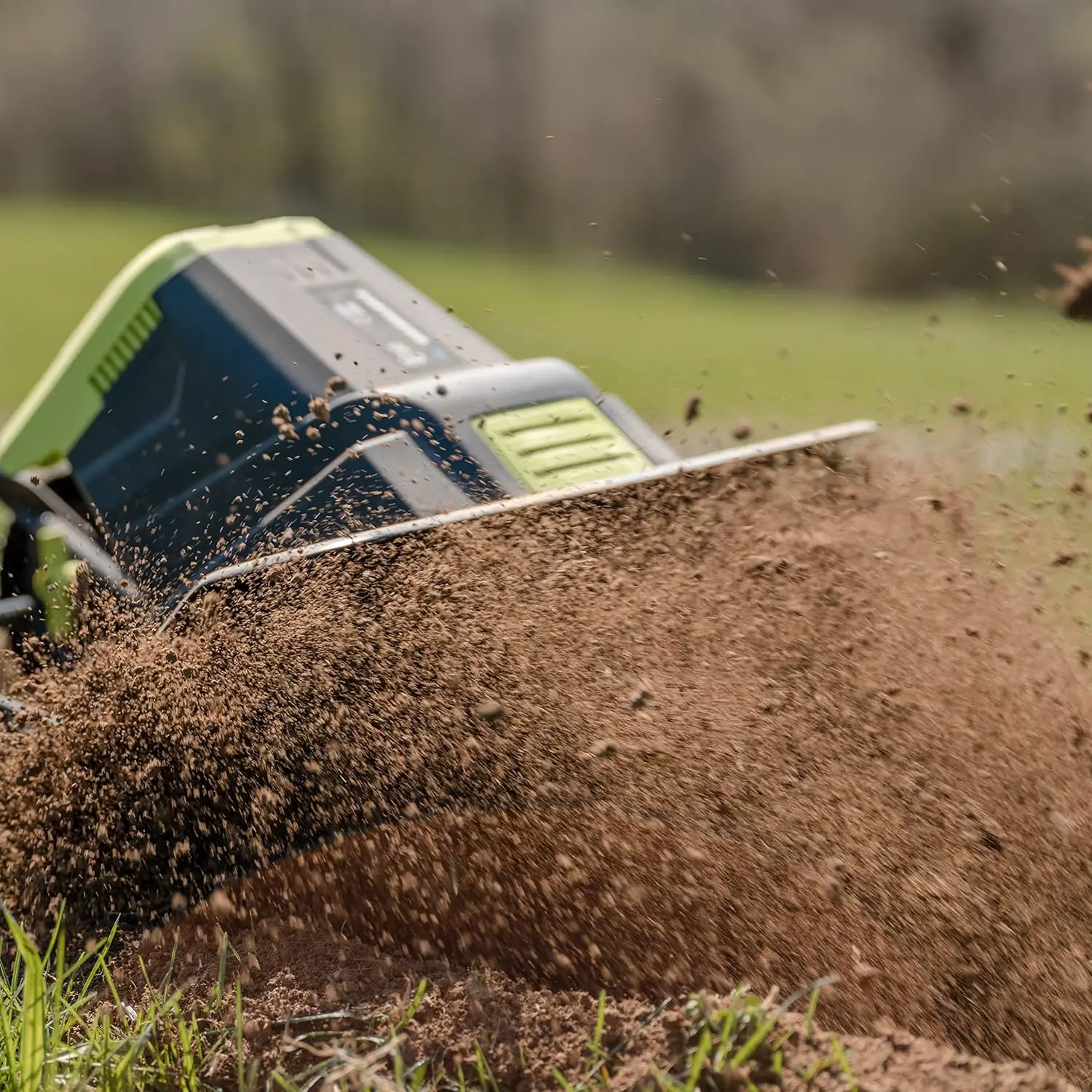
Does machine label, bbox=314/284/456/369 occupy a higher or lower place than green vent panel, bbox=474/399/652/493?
higher

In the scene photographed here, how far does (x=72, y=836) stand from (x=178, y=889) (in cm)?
20

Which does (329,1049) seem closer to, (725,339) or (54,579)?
(54,579)

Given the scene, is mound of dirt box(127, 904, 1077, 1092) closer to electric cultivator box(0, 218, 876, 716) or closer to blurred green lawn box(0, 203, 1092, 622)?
electric cultivator box(0, 218, 876, 716)

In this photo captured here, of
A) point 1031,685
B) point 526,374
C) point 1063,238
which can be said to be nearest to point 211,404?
point 526,374

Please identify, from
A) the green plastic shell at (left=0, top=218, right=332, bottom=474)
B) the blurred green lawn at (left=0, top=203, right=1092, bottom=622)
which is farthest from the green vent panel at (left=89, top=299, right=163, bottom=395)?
the blurred green lawn at (left=0, top=203, right=1092, bottom=622)

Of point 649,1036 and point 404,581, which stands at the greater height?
point 404,581

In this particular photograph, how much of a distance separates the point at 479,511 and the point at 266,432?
72 cm

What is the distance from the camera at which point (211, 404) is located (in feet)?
9.04

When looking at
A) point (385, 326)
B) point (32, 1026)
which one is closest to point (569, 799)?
point (32, 1026)

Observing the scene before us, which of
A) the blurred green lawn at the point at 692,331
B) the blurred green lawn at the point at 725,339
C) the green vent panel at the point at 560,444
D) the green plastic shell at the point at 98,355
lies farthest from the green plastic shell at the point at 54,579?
the blurred green lawn at the point at 692,331

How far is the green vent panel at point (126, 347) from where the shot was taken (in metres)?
2.99

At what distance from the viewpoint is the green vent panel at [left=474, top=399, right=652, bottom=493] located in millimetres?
2379

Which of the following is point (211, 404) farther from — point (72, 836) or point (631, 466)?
point (72, 836)

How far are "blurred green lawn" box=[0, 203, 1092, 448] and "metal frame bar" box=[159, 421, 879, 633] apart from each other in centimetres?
398
